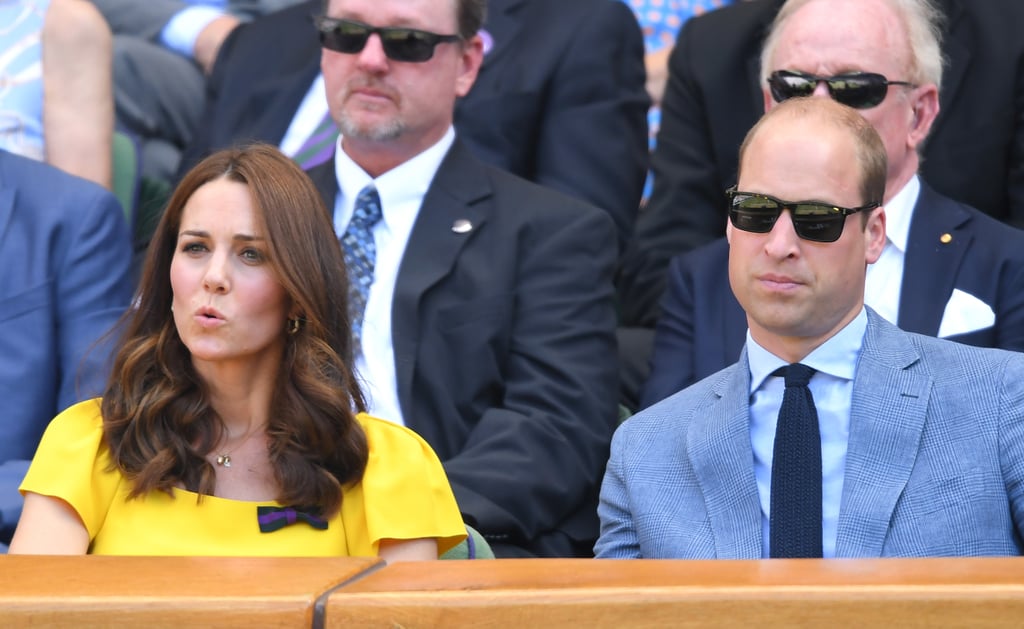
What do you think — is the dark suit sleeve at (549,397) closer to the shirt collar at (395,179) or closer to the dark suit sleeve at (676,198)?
the shirt collar at (395,179)

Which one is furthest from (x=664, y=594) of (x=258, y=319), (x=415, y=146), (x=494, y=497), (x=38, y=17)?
(x=38, y=17)

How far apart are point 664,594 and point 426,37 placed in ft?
7.45

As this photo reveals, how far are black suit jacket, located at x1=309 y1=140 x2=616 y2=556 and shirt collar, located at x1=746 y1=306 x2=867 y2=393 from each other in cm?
68

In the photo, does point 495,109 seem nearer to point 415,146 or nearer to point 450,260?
point 415,146

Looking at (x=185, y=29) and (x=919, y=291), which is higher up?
(x=919, y=291)

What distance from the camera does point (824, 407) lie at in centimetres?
245

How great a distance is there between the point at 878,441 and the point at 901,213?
98 centimetres

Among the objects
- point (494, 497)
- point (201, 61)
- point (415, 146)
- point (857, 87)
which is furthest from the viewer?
point (201, 61)

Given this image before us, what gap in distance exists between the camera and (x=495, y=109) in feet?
13.3

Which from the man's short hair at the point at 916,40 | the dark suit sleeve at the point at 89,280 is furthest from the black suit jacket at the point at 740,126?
the dark suit sleeve at the point at 89,280

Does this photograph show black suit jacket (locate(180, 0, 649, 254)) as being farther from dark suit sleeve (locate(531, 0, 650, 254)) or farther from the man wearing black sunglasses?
the man wearing black sunglasses

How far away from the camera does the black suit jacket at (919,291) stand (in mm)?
3066

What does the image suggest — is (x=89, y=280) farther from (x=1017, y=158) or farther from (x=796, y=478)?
(x=1017, y=158)

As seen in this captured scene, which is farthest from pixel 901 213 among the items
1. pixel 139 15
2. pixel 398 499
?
pixel 139 15
